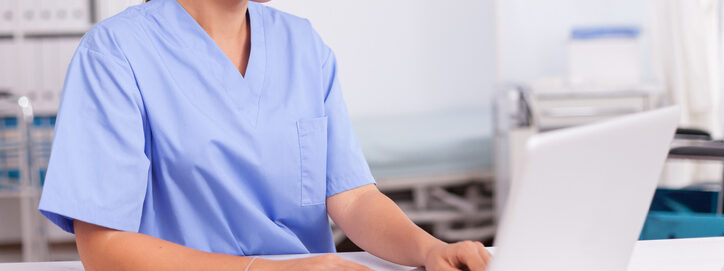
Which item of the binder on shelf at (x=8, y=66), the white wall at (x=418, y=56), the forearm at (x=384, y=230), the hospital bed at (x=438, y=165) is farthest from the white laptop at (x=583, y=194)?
the binder on shelf at (x=8, y=66)

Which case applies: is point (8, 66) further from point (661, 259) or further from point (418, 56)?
point (661, 259)

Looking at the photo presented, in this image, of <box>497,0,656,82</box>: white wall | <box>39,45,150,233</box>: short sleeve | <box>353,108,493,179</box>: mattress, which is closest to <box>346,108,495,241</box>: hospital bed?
<box>353,108,493,179</box>: mattress

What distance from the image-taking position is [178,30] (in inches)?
37.4

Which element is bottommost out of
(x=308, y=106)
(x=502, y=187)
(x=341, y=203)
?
(x=502, y=187)

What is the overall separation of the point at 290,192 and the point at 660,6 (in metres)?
2.67

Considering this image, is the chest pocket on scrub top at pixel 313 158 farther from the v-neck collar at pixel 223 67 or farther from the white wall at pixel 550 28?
the white wall at pixel 550 28

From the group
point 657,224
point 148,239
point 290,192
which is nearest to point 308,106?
point 290,192

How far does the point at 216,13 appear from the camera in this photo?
3.21 ft

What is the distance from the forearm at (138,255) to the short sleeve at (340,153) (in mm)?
275

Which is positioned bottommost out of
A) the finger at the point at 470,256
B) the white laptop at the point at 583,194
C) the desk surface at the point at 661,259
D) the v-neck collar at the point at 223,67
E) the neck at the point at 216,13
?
the desk surface at the point at 661,259

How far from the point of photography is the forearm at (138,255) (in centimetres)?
76

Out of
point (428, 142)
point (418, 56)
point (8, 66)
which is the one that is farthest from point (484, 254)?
point (8, 66)

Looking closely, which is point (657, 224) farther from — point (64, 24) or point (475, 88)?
point (64, 24)

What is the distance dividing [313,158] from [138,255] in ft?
1.00
